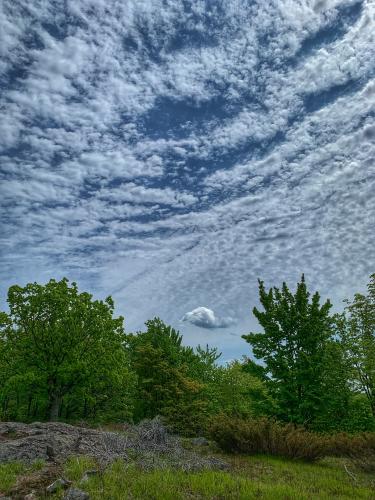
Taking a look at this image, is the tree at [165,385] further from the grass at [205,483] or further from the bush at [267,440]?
the grass at [205,483]

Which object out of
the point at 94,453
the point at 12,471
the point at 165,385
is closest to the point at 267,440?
the point at 94,453

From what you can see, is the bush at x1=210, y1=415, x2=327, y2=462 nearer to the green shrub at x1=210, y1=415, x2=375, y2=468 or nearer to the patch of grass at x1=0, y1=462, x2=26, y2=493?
the green shrub at x1=210, y1=415, x2=375, y2=468

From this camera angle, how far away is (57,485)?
7605 millimetres

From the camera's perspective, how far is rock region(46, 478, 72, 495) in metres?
7.51

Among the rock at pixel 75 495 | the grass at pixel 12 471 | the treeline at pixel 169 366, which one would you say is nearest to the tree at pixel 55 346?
the treeline at pixel 169 366

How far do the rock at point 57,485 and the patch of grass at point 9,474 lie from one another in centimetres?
94

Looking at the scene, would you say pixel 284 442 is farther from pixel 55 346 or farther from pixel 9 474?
pixel 55 346

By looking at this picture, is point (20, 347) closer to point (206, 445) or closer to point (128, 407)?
point (128, 407)

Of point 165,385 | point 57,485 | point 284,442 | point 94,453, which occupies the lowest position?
point 57,485

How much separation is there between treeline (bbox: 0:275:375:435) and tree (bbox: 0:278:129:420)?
72 mm

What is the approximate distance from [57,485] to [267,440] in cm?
860

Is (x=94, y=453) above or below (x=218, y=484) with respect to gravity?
above

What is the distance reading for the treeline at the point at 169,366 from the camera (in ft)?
73.0

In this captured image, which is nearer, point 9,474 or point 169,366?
point 9,474
